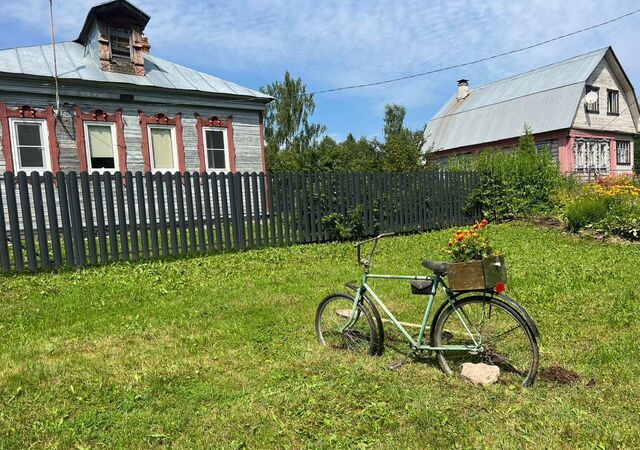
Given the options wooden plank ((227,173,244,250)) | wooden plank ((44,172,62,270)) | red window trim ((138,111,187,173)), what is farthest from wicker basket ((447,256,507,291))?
red window trim ((138,111,187,173))

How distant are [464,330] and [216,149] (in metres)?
11.8

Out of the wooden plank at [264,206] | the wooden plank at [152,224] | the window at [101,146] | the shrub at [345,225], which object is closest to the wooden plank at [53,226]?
the wooden plank at [152,224]

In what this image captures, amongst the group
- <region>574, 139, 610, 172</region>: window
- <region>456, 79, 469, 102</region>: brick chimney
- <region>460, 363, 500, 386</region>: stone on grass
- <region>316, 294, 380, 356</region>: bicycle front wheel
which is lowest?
<region>460, 363, 500, 386</region>: stone on grass

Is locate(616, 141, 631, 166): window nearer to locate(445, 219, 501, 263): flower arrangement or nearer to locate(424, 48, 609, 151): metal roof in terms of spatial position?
locate(424, 48, 609, 151): metal roof

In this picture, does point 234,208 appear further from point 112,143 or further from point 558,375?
point 558,375

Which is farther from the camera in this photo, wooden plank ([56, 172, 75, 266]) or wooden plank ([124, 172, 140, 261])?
wooden plank ([124, 172, 140, 261])

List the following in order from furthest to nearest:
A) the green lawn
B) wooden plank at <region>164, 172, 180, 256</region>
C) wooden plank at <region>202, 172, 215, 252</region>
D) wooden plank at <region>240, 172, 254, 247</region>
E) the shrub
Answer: the shrub < wooden plank at <region>240, 172, 254, 247</region> < wooden plank at <region>202, 172, 215, 252</region> < wooden plank at <region>164, 172, 180, 256</region> < the green lawn

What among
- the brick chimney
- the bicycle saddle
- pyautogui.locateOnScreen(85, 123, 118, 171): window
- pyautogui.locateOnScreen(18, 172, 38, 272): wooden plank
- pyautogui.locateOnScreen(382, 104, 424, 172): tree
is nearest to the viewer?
the bicycle saddle

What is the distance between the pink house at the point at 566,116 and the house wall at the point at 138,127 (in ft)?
38.8

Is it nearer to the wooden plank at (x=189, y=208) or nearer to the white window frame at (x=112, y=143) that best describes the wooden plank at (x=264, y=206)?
the wooden plank at (x=189, y=208)

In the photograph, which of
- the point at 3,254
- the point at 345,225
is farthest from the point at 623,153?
the point at 3,254

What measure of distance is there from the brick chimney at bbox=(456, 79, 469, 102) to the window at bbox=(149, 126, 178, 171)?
1043 inches

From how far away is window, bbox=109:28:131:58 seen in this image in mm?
12828

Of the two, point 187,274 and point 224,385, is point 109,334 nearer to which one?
point 224,385
